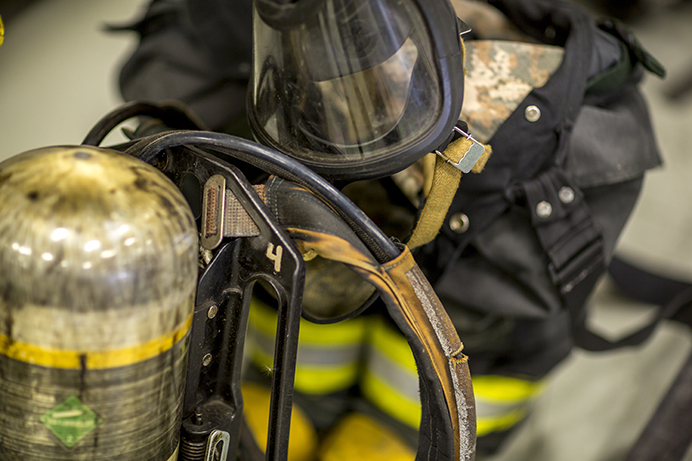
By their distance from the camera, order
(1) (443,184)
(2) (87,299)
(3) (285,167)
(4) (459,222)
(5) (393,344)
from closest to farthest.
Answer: (2) (87,299) → (3) (285,167) → (1) (443,184) → (4) (459,222) → (5) (393,344)

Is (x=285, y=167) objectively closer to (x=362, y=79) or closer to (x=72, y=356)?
(x=362, y=79)

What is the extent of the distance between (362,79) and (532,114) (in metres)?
0.29

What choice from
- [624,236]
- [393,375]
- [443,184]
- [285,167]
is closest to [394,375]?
[393,375]

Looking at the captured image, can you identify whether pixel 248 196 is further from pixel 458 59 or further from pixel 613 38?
pixel 613 38

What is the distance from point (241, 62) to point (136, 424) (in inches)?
28.9

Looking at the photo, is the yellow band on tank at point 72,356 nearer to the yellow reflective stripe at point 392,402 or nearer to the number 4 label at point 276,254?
Answer: the number 4 label at point 276,254

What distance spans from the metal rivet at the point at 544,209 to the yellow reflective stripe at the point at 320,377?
477 mm

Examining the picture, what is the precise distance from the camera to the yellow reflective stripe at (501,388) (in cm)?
95

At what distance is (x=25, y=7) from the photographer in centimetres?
171

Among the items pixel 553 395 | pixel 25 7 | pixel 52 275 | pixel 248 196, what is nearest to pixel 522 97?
pixel 248 196

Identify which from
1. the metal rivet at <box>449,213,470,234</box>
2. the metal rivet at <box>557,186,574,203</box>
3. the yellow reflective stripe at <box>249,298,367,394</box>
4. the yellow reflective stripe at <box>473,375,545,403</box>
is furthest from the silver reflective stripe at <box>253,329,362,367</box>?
the metal rivet at <box>557,186,574,203</box>

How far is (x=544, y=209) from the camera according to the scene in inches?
30.3

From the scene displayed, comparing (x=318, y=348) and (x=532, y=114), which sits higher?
(x=532, y=114)

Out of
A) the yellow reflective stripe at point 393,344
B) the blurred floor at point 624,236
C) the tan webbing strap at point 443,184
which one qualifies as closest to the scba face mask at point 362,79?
the tan webbing strap at point 443,184
